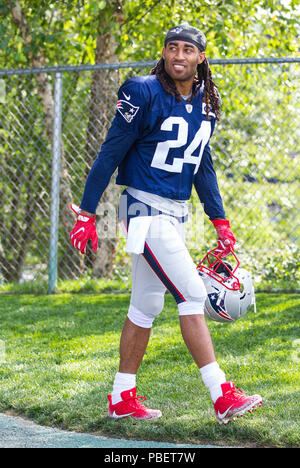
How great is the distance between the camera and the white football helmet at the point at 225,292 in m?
3.40

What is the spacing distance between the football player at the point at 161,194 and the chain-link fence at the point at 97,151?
11.6ft

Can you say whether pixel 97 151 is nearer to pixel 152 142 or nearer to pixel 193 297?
pixel 152 142

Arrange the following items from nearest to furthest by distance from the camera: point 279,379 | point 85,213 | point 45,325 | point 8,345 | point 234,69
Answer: point 85,213, point 279,379, point 8,345, point 45,325, point 234,69

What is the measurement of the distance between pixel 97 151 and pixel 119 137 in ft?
16.3

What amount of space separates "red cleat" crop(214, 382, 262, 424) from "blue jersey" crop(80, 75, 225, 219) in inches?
36.8

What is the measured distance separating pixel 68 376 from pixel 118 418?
2.83ft

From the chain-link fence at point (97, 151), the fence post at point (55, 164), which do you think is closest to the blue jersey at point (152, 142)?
the chain-link fence at point (97, 151)

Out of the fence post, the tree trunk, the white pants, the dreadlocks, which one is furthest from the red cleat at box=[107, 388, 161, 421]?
the tree trunk

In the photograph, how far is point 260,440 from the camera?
115 inches

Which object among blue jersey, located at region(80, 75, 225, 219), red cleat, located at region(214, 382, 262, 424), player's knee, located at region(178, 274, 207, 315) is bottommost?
red cleat, located at region(214, 382, 262, 424)

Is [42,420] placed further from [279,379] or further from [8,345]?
[8,345]

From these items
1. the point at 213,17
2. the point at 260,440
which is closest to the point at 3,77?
the point at 213,17

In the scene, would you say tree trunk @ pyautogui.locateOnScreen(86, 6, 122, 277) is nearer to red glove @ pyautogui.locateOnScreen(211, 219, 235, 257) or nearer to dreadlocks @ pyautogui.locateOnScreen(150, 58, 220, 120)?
red glove @ pyautogui.locateOnScreen(211, 219, 235, 257)

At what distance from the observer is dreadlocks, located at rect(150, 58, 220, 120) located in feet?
10.4
